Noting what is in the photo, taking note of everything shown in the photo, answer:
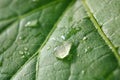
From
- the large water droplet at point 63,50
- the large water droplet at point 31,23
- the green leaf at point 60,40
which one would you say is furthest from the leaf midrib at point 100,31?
the large water droplet at point 31,23

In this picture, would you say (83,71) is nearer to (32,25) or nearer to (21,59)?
(21,59)

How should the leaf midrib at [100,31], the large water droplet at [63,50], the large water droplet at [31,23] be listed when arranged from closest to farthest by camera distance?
the leaf midrib at [100,31] < the large water droplet at [63,50] < the large water droplet at [31,23]

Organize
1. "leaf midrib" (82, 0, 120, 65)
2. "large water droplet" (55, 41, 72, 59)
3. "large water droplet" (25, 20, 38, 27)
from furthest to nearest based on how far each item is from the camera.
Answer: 1. "large water droplet" (25, 20, 38, 27)
2. "large water droplet" (55, 41, 72, 59)
3. "leaf midrib" (82, 0, 120, 65)

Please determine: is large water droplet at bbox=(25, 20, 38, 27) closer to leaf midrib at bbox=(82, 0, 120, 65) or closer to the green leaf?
the green leaf

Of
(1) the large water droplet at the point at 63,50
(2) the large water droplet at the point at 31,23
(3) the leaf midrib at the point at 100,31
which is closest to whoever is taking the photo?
(3) the leaf midrib at the point at 100,31

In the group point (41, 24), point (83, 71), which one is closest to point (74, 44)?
point (83, 71)

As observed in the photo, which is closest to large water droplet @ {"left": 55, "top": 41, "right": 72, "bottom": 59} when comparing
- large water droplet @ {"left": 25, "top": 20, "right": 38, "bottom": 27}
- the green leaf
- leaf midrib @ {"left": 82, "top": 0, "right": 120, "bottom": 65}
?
the green leaf

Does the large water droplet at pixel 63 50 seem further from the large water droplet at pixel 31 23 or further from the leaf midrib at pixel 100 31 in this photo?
the large water droplet at pixel 31 23

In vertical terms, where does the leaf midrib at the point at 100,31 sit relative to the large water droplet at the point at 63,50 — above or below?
above

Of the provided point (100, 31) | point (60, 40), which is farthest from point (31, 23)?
point (100, 31)
